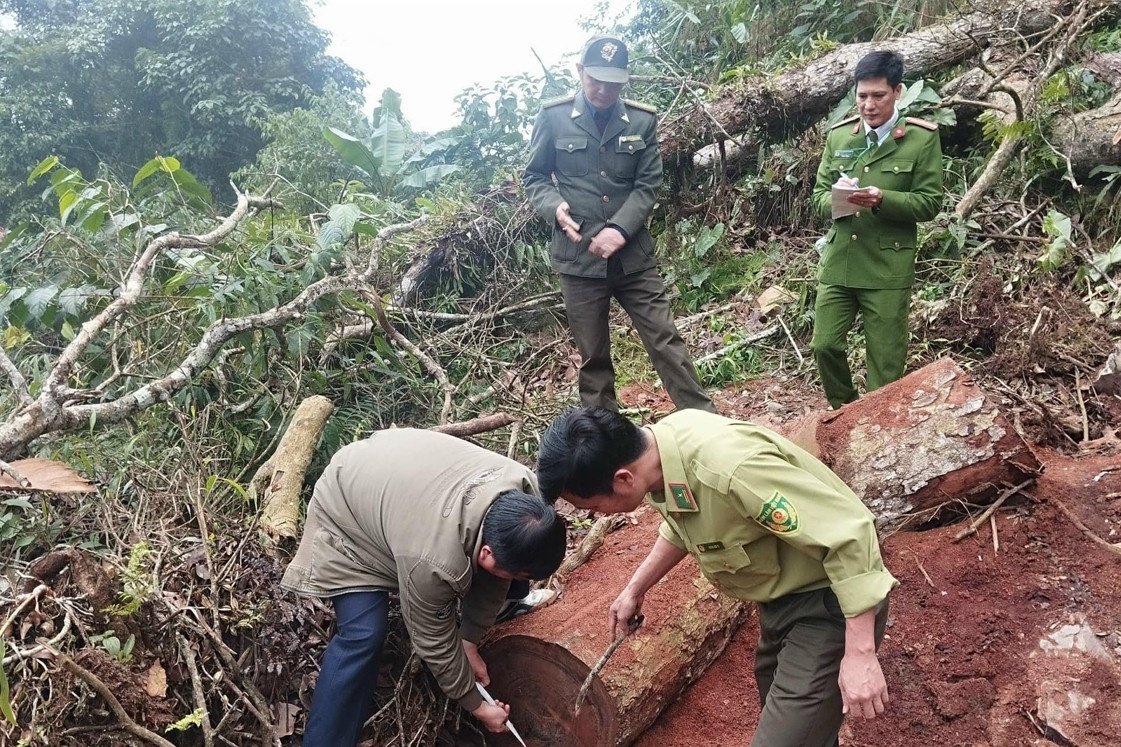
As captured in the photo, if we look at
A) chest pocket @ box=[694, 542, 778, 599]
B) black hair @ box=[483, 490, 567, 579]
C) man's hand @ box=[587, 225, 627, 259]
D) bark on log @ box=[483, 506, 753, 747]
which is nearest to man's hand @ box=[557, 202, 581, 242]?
man's hand @ box=[587, 225, 627, 259]

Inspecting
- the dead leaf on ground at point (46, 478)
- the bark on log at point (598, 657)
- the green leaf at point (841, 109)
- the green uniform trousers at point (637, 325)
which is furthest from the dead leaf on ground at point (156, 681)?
the green leaf at point (841, 109)

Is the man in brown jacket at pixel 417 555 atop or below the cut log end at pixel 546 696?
atop

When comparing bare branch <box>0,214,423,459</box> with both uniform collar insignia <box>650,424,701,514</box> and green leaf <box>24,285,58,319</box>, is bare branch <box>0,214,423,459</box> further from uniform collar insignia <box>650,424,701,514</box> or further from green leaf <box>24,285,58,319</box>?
uniform collar insignia <box>650,424,701,514</box>

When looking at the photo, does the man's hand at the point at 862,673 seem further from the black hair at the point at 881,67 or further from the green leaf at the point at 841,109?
the green leaf at the point at 841,109

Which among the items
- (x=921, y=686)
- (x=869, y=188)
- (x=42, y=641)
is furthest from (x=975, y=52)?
(x=42, y=641)

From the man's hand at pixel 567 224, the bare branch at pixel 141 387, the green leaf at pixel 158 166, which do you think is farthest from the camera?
the green leaf at pixel 158 166

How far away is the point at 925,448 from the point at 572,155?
7.66 ft

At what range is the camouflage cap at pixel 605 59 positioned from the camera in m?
3.69

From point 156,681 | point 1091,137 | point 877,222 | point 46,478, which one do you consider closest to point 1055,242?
point 1091,137

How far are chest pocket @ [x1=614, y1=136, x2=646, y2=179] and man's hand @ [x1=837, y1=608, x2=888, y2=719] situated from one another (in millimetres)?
2873

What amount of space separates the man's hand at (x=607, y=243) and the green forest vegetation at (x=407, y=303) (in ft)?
3.70

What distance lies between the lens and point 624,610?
216cm

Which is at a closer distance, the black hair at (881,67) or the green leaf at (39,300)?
the black hair at (881,67)

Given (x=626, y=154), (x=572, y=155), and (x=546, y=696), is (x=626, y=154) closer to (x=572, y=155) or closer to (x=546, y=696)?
(x=572, y=155)
